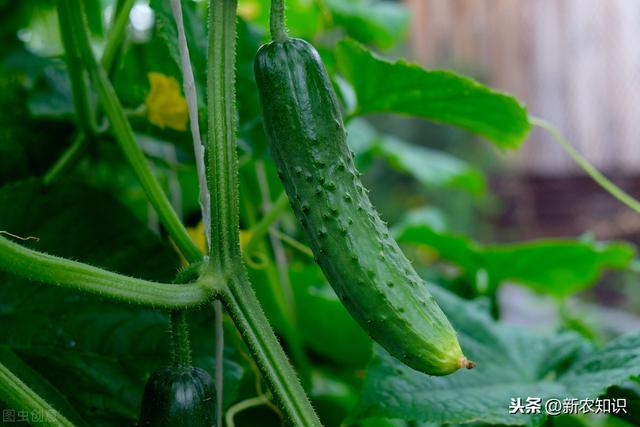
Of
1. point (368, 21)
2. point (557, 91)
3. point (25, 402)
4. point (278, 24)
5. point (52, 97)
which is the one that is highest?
point (557, 91)

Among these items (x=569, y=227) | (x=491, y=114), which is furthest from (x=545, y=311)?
(x=491, y=114)

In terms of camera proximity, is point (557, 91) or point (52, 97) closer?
point (52, 97)

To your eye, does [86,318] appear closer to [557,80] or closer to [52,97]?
[52,97]

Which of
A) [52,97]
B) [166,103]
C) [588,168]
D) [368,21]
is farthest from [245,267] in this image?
[368,21]

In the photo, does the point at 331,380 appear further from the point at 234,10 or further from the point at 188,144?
the point at 234,10

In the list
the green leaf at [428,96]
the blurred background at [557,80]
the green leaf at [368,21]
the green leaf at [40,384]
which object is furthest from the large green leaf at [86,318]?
the blurred background at [557,80]

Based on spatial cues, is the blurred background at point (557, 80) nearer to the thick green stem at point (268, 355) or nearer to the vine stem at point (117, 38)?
the vine stem at point (117, 38)
